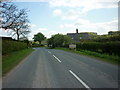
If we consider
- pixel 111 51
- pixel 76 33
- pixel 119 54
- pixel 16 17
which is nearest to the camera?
pixel 119 54

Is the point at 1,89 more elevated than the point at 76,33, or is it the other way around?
the point at 76,33

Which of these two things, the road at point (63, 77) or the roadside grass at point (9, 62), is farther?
the roadside grass at point (9, 62)

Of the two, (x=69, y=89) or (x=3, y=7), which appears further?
(x=3, y=7)

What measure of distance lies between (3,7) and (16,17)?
13.3ft

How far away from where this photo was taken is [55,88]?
262 inches

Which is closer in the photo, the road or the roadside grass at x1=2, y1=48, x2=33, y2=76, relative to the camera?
the road

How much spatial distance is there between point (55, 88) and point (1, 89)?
2251 millimetres

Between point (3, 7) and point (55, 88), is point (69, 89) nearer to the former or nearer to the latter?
point (55, 88)

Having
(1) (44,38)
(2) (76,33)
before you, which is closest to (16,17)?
(2) (76,33)

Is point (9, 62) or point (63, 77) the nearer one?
point (63, 77)

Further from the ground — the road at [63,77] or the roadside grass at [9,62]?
the road at [63,77]

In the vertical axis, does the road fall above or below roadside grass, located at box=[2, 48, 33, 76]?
above

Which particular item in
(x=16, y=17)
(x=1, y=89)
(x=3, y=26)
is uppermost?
(x=16, y=17)

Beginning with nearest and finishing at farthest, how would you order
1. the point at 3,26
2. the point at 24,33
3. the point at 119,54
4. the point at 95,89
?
the point at 95,89, the point at 119,54, the point at 3,26, the point at 24,33
